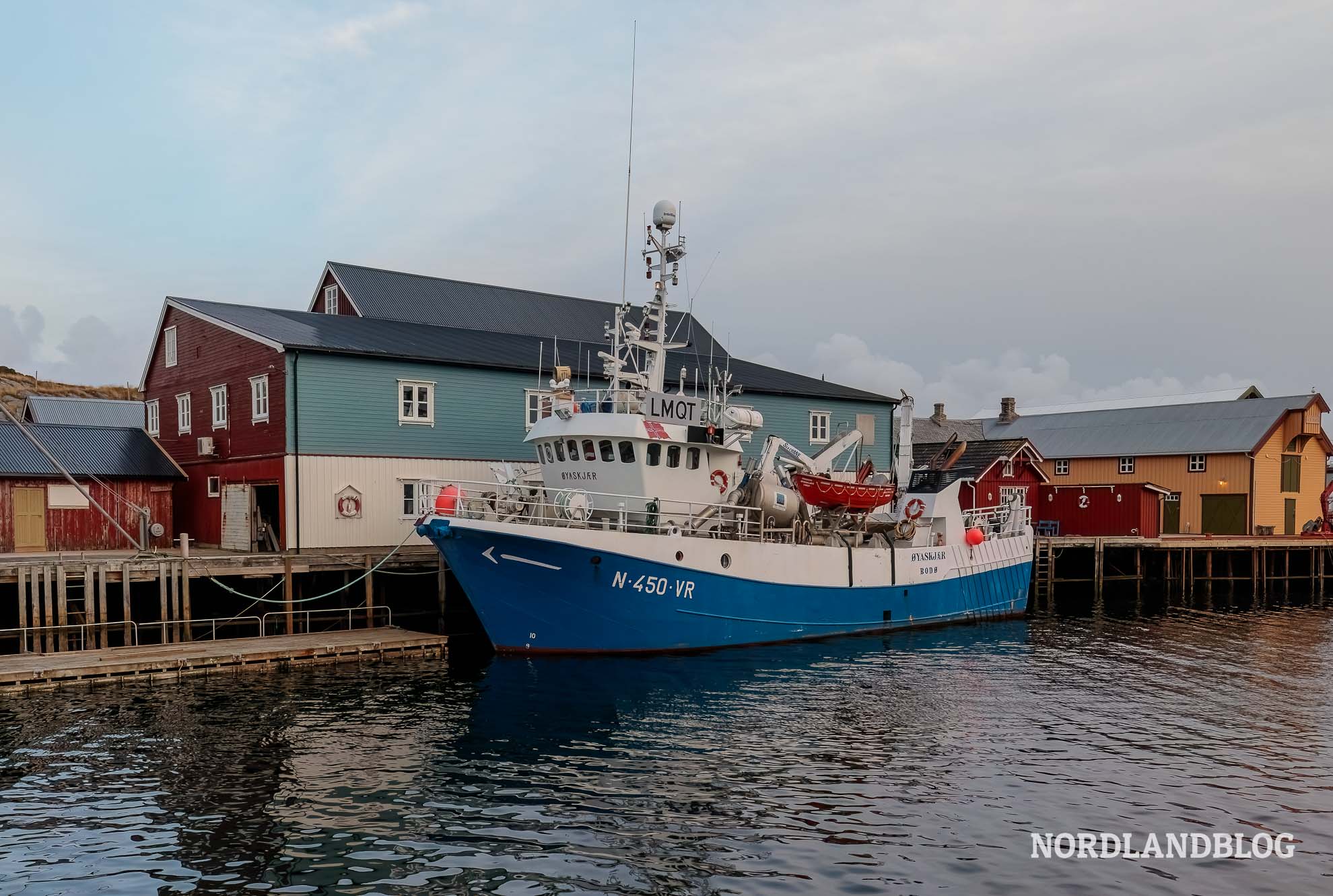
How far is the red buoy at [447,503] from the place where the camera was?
20.1 m

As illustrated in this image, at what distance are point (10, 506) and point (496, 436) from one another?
1313cm

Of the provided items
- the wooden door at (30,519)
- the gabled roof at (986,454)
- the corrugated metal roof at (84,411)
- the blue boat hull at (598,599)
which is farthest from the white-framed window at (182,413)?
the gabled roof at (986,454)

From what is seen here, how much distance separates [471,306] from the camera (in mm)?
39031

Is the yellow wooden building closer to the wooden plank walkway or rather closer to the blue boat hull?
the blue boat hull

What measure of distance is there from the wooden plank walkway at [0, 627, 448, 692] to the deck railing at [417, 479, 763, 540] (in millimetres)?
2896

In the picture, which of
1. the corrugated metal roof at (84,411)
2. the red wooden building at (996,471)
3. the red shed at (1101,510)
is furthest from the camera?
the corrugated metal roof at (84,411)

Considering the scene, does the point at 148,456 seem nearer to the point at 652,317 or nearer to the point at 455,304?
the point at 455,304

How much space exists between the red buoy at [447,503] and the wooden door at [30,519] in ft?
48.7

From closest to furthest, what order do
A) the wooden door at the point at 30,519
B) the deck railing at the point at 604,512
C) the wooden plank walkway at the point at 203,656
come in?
1. the wooden plank walkway at the point at 203,656
2. the deck railing at the point at 604,512
3. the wooden door at the point at 30,519

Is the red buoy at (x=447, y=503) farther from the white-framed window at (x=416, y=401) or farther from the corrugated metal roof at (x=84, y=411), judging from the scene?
the corrugated metal roof at (x=84, y=411)

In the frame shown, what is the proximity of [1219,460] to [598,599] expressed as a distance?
40666 millimetres

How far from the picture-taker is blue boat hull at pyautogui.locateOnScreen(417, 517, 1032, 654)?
65.7 feet

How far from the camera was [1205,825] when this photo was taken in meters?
11.5

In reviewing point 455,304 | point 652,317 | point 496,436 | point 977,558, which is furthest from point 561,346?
point 977,558
